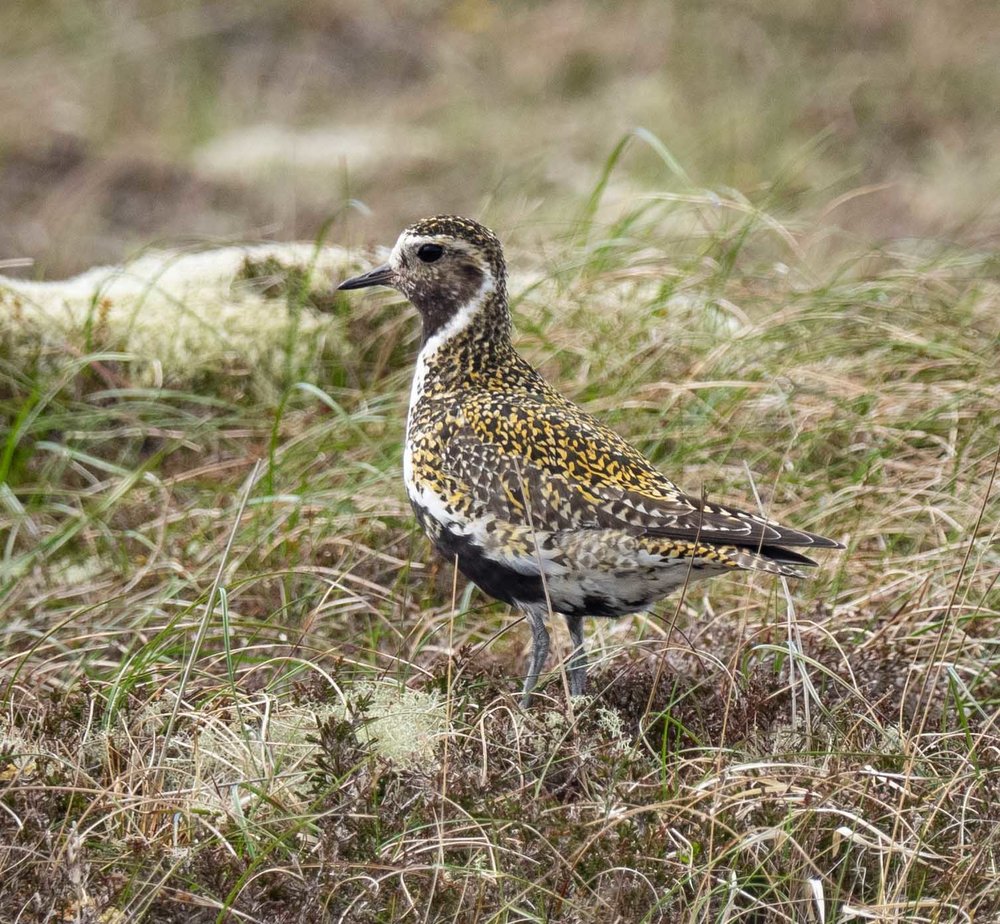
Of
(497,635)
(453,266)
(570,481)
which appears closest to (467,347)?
(453,266)

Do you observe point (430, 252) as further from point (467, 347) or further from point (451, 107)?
point (451, 107)

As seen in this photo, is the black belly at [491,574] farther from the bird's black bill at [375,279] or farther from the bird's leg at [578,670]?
the bird's black bill at [375,279]

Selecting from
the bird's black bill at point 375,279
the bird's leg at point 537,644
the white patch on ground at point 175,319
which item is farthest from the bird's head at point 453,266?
the white patch on ground at point 175,319

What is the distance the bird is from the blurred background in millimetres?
6271

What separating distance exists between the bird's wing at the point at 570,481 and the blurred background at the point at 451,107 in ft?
21.2

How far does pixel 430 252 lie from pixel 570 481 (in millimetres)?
1131

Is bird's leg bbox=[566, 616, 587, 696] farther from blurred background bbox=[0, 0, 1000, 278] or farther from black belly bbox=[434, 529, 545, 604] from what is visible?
blurred background bbox=[0, 0, 1000, 278]

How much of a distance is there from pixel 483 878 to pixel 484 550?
1189 mm

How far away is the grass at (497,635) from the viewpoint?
3.59m

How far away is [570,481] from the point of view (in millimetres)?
4383

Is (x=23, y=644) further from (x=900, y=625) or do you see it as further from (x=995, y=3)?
(x=995, y=3)

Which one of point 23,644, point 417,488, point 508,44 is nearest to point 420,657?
point 417,488

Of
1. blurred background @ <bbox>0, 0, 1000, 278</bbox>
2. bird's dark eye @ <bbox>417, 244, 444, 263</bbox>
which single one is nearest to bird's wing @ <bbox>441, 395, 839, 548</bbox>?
bird's dark eye @ <bbox>417, 244, 444, 263</bbox>

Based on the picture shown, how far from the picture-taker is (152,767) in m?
3.86
